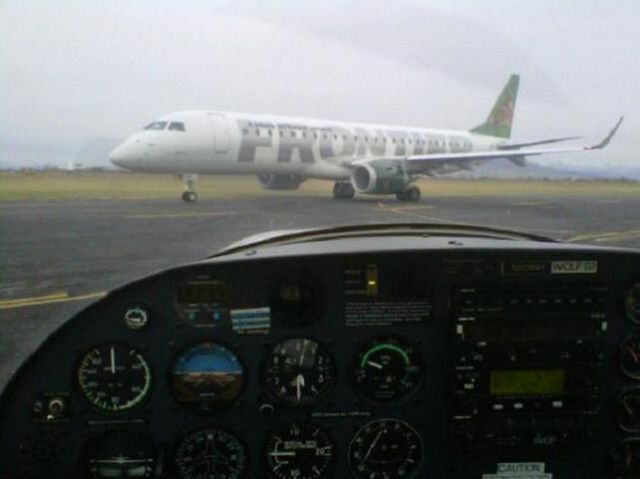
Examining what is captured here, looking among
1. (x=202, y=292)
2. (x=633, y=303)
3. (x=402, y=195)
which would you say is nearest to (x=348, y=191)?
(x=402, y=195)

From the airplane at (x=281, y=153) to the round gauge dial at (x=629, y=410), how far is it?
10.4m

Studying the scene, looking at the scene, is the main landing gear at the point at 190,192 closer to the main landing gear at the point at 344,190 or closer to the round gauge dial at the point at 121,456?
the main landing gear at the point at 344,190

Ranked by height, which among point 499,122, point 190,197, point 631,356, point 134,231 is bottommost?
point 631,356

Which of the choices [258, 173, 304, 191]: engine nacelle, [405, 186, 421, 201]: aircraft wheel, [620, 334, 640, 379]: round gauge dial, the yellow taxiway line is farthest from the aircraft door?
[620, 334, 640, 379]: round gauge dial

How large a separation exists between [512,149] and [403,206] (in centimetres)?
1369

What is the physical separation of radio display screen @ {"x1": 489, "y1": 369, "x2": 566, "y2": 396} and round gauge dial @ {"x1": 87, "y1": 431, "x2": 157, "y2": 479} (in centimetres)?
143

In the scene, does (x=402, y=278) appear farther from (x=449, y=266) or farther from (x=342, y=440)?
(x=342, y=440)

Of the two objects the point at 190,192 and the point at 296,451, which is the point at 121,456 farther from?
the point at 190,192

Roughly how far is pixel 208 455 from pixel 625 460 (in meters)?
1.80

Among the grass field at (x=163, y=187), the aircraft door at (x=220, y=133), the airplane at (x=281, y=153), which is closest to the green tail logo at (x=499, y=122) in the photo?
the airplane at (x=281, y=153)

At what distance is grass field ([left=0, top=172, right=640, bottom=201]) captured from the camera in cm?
765

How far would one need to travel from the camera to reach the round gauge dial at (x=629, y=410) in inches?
100

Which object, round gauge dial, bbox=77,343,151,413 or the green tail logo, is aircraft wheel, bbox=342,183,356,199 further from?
round gauge dial, bbox=77,343,151,413

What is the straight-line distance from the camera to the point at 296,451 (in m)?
2.45
